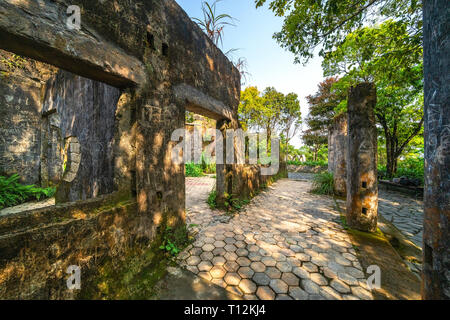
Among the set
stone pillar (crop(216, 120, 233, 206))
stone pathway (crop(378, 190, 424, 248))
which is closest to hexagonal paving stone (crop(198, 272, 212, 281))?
stone pillar (crop(216, 120, 233, 206))

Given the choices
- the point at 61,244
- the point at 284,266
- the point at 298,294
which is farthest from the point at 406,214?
the point at 61,244

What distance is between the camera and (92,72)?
5.55ft

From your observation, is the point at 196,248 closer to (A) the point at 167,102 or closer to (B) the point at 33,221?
(B) the point at 33,221

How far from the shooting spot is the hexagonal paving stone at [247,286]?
1721 mm

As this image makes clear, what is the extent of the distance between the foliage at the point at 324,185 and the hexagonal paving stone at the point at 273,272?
16.8 ft

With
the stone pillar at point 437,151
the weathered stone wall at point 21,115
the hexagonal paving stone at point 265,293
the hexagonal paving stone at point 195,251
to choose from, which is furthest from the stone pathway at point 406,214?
the weathered stone wall at point 21,115

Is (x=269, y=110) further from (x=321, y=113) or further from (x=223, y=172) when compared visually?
(x=223, y=172)

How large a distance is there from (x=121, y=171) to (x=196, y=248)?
161cm

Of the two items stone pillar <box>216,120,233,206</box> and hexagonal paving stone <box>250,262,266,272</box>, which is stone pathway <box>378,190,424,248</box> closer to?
hexagonal paving stone <box>250,262,266,272</box>

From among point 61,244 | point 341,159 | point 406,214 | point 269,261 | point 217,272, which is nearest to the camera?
point 61,244

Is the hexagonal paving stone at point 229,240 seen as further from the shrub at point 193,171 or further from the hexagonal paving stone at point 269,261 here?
the shrub at point 193,171

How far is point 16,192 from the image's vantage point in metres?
5.08

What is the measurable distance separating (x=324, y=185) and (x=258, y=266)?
5.38 meters

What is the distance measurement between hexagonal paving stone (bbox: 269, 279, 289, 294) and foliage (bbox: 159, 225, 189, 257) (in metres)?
1.38
